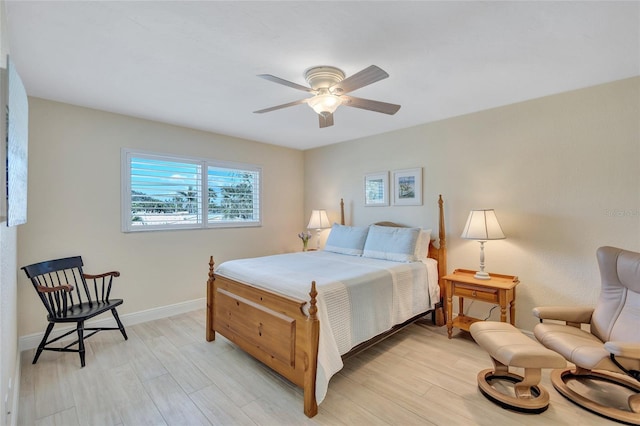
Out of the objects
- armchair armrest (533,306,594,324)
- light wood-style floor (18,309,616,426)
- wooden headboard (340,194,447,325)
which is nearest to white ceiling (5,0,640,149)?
wooden headboard (340,194,447,325)

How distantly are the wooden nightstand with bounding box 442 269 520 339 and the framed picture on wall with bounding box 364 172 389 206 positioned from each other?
1448 mm

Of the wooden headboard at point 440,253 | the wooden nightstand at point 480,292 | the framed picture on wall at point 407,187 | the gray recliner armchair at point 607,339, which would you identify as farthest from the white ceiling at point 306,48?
the wooden nightstand at point 480,292

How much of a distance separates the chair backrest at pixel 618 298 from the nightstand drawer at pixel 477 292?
2.33ft

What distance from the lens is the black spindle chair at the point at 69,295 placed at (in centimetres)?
252

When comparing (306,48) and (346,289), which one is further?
(346,289)

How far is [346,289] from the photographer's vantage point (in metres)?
2.33

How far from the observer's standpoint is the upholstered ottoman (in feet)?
6.30

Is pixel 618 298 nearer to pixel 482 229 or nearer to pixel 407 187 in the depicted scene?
pixel 482 229

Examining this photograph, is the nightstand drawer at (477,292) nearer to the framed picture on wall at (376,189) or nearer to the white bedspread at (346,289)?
the white bedspread at (346,289)

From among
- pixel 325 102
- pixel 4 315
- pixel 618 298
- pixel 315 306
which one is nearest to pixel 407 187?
pixel 325 102

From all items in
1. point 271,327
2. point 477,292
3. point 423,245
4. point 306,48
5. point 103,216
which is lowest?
point 271,327

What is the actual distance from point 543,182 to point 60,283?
199 inches

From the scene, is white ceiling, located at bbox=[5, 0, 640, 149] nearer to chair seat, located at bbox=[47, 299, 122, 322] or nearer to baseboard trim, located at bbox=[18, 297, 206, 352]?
chair seat, located at bbox=[47, 299, 122, 322]

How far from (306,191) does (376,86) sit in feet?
9.84
